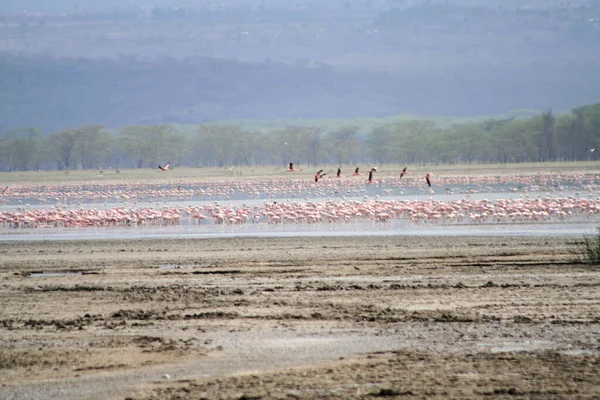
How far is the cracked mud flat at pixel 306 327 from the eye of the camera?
9.18 metres

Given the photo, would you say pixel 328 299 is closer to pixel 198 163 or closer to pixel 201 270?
pixel 201 270

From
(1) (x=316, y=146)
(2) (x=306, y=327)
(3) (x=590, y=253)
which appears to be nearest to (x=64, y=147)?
(1) (x=316, y=146)

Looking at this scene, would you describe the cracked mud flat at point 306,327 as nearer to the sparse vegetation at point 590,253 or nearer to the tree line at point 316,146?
the sparse vegetation at point 590,253

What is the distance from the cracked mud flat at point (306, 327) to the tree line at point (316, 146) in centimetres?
9436

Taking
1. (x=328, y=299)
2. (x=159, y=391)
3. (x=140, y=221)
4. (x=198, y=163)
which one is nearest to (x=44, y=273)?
(x=328, y=299)

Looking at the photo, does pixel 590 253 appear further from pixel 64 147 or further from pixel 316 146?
pixel 316 146

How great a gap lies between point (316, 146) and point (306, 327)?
4741 inches

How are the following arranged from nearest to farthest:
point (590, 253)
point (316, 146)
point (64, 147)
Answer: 1. point (590, 253)
2. point (64, 147)
3. point (316, 146)

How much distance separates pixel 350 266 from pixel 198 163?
125 meters

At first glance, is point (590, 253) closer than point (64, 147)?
Yes

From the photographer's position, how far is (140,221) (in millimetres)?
33906

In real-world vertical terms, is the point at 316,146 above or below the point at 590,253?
above

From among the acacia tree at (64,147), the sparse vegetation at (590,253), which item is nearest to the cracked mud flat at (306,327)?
the sparse vegetation at (590,253)

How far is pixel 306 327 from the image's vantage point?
12.1 metres
